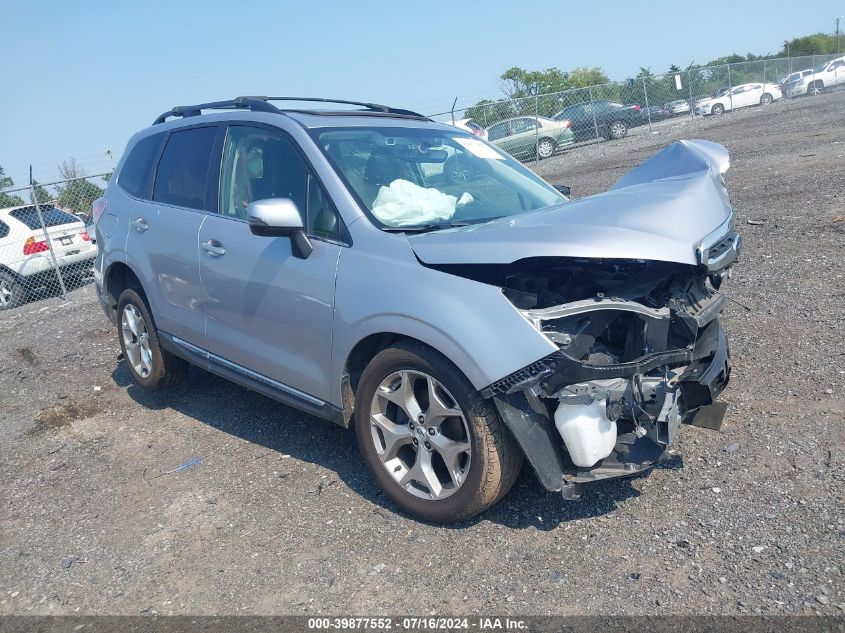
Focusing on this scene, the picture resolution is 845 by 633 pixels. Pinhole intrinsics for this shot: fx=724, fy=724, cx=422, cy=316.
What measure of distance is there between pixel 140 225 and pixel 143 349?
0.99m

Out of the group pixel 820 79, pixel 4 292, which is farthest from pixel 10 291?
pixel 820 79

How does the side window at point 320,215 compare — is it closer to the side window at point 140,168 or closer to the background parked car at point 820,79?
the side window at point 140,168

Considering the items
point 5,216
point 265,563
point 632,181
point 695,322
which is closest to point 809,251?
point 632,181

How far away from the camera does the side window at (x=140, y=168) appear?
17.7ft

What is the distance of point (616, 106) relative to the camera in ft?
78.2

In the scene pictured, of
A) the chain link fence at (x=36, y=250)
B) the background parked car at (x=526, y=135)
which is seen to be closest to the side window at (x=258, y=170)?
the chain link fence at (x=36, y=250)

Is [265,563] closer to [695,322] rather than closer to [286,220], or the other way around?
[286,220]

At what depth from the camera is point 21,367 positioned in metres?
7.32

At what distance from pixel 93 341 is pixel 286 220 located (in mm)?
5217

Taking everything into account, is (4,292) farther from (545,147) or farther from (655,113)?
(655,113)

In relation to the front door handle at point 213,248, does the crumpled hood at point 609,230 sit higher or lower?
lower

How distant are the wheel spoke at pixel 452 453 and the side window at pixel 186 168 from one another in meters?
2.37

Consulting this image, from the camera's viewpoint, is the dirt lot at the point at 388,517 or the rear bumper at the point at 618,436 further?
the rear bumper at the point at 618,436

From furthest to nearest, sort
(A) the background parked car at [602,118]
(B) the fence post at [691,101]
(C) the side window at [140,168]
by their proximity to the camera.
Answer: (B) the fence post at [691,101]
(A) the background parked car at [602,118]
(C) the side window at [140,168]
